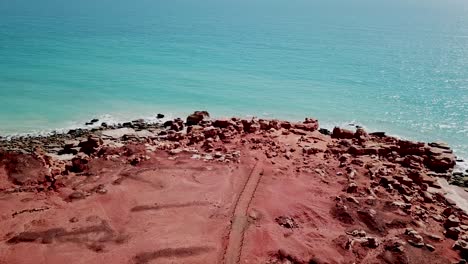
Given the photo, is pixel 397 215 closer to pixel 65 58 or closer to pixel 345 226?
pixel 345 226

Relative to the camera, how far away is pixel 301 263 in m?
16.0

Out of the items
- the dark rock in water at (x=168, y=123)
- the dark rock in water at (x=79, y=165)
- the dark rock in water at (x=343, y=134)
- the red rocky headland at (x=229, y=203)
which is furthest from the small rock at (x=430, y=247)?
the dark rock in water at (x=168, y=123)

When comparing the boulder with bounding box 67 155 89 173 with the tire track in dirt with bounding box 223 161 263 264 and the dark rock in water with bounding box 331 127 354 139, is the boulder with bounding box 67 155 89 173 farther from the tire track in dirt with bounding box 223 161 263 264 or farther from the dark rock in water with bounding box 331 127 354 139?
the dark rock in water with bounding box 331 127 354 139

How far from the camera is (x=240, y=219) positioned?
59.6ft

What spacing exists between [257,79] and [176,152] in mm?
29785

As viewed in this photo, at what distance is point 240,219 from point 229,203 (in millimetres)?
1458

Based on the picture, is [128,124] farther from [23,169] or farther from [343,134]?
[343,134]

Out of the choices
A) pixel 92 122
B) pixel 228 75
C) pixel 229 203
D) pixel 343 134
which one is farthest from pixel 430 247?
pixel 228 75

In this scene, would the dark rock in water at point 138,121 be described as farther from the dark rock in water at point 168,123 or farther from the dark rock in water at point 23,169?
the dark rock in water at point 23,169

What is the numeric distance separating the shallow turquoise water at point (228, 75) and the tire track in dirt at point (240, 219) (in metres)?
19.3

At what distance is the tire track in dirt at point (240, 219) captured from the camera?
626 inches

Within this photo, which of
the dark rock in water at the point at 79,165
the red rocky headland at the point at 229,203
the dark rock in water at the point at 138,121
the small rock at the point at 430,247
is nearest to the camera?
the red rocky headland at the point at 229,203

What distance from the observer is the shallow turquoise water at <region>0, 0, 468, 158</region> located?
40000 millimetres

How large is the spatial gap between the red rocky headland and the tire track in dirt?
0.05 metres
